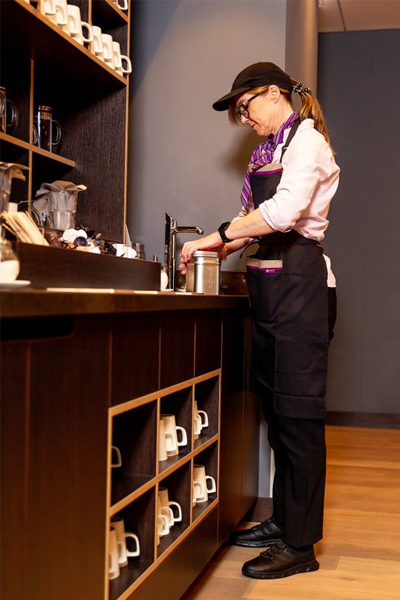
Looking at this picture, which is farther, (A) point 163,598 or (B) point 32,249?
(A) point 163,598

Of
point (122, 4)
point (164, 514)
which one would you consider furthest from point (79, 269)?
A: point (122, 4)

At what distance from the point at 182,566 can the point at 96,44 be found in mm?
1676

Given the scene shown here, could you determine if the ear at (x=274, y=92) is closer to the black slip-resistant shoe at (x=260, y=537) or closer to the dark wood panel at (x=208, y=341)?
the dark wood panel at (x=208, y=341)

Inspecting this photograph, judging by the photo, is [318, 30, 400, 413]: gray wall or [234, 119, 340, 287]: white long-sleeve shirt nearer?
[234, 119, 340, 287]: white long-sleeve shirt

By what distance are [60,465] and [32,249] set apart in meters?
0.44

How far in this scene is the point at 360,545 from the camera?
2730mm

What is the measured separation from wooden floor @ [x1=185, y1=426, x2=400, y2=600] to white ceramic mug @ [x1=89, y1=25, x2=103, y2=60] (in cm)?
173

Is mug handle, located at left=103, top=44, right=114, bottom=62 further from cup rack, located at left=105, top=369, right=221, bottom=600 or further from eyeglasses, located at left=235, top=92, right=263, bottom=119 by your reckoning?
cup rack, located at left=105, top=369, right=221, bottom=600

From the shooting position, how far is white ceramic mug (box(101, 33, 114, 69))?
2.63 metres

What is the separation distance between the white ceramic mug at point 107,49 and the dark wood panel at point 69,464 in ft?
5.06

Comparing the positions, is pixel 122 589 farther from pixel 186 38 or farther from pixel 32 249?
pixel 186 38

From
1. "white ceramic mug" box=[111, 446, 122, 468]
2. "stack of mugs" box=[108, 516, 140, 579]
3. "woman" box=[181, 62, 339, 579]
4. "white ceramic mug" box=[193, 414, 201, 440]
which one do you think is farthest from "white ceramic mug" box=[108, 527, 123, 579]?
"woman" box=[181, 62, 339, 579]

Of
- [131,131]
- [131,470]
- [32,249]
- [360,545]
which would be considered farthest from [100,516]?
[131,131]

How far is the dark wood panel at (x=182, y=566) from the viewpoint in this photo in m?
1.69
